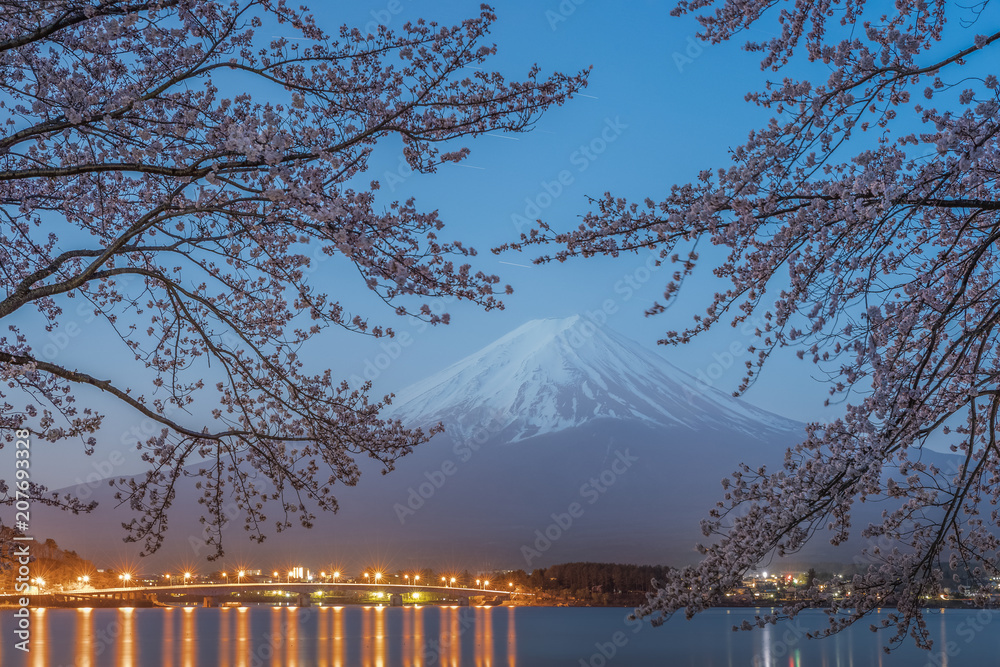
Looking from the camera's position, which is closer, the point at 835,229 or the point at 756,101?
the point at 835,229

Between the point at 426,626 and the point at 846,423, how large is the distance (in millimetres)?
90120

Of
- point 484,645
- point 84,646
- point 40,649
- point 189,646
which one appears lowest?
point 484,645

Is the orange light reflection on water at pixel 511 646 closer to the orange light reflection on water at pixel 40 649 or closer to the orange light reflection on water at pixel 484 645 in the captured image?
the orange light reflection on water at pixel 484 645

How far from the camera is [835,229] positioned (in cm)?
434

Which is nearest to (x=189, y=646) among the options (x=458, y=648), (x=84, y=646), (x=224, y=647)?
(x=224, y=647)

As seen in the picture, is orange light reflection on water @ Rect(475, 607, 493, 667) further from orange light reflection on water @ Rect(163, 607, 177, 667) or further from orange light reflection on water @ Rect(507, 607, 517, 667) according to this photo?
orange light reflection on water @ Rect(163, 607, 177, 667)

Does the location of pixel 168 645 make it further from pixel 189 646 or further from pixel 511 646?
pixel 511 646

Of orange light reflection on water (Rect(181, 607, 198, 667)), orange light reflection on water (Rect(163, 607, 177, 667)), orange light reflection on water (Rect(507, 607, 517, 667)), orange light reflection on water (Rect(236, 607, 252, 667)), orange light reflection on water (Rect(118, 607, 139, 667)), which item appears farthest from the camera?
orange light reflection on water (Rect(507, 607, 517, 667))

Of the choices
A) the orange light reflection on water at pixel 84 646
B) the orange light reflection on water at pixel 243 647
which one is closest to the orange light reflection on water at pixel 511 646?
the orange light reflection on water at pixel 243 647

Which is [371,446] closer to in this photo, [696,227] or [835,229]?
[696,227]

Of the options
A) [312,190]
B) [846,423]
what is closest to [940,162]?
[846,423]

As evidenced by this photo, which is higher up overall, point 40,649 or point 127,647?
point 40,649

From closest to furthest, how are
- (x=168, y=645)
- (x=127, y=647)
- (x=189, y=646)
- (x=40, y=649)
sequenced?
(x=40, y=649) → (x=127, y=647) → (x=189, y=646) → (x=168, y=645)

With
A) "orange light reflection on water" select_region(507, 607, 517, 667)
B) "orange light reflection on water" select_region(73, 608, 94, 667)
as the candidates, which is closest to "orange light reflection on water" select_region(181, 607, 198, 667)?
"orange light reflection on water" select_region(73, 608, 94, 667)
